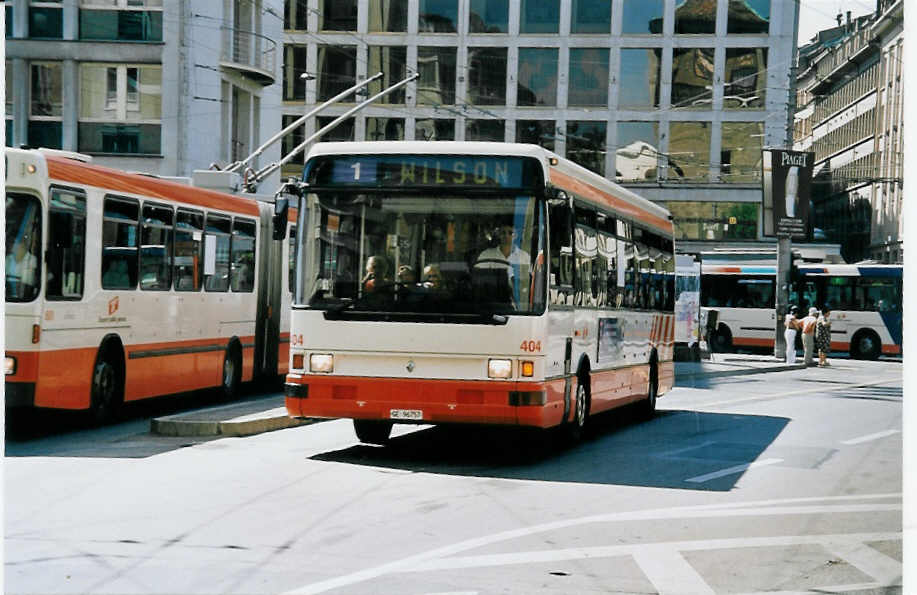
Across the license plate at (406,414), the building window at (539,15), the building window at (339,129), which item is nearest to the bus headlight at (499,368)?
the license plate at (406,414)

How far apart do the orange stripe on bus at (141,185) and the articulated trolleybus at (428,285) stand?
3221 mm

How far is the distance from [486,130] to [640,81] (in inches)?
243

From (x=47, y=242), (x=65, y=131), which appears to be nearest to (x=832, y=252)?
(x=65, y=131)

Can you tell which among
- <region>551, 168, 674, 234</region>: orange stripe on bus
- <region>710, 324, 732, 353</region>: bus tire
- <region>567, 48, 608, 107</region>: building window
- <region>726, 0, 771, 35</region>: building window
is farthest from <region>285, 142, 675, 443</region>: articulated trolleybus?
<region>567, 48, 608, 107</region>: building window

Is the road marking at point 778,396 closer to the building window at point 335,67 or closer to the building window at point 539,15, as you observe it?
the building window at point 539,15

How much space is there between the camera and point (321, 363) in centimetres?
1253

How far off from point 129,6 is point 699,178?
2898cm

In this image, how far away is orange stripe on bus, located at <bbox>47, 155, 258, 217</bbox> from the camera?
48.4 feet

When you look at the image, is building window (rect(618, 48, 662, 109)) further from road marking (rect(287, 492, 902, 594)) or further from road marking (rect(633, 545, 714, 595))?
road marking (rect(633, 545, 714, 595))

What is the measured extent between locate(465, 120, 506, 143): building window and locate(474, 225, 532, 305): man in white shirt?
44.5 metres

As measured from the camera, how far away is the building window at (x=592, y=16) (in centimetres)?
4941

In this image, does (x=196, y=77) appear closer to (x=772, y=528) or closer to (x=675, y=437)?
(x=675, y=437)

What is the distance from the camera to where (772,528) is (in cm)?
960

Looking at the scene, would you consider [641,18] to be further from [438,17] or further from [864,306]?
[864,306]
